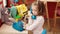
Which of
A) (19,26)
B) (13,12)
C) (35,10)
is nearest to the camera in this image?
(35,10)

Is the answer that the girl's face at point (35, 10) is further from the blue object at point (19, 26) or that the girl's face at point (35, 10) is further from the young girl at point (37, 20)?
the blue object at point (19, 26)

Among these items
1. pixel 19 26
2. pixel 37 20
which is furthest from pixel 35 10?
pixel 19 26

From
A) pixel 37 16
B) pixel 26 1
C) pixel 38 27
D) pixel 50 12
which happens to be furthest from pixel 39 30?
pixel 50 12

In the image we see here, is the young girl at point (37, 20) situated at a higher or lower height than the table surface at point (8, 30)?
higher

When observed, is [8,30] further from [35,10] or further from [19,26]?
[35,10]

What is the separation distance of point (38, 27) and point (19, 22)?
447 mm

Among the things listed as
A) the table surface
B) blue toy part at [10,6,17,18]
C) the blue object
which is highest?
blue toy part at [10,6,17,18]

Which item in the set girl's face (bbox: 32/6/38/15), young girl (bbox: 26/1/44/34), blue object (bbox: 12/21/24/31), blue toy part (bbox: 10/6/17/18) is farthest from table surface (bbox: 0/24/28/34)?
girl's face (bbox: 32/6/38/15)

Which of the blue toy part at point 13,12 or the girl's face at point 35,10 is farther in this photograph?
the blue toy part at point 13,12

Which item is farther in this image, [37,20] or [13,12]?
[13,12]

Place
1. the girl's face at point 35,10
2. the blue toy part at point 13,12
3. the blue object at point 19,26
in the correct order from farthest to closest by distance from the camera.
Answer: the blue toy part at point 13,12, the blue object at point 19,26, the girl's face at point 35,10

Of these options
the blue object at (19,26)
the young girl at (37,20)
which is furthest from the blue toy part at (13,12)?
the young girl at (37,20)

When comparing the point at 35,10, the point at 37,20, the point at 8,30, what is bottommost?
the point at 8,30

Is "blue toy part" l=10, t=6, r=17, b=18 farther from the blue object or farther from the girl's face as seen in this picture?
the girl's face
